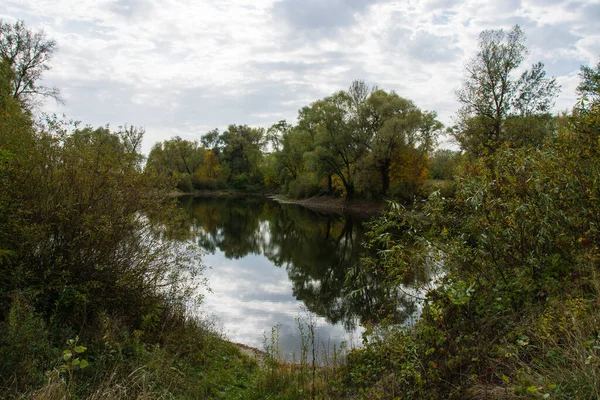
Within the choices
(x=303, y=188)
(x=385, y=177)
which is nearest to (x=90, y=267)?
(x=385, y=177)

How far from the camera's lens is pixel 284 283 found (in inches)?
646

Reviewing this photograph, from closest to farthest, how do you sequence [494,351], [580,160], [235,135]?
[494,351] < [580,160] < [235,135]

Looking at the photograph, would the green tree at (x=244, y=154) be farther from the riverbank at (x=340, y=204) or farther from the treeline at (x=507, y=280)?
the treeline at (x=507, y=280)

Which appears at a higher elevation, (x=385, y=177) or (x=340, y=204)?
(x=385, y=177)

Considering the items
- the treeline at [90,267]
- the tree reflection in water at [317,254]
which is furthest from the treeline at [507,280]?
the treeline at [90,267]

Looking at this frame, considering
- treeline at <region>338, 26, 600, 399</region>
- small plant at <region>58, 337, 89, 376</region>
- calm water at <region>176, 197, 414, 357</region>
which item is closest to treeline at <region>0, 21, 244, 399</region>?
small plant at <region>58, 337, 89, 376</region>

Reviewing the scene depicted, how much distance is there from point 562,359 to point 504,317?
1143 mm

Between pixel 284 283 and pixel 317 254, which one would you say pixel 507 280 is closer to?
pixel 284 283

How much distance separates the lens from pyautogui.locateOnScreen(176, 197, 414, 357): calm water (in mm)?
11305

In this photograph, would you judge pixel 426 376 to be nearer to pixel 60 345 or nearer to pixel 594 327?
pixel 594 327

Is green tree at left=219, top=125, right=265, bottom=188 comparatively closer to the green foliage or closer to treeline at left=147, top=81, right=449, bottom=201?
treeline at left=147, top=81, right=449, bottom=201

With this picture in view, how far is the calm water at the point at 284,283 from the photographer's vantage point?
1130 cm

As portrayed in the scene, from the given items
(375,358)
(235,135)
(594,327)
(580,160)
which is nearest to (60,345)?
(375,358)

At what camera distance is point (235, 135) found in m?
86.3
